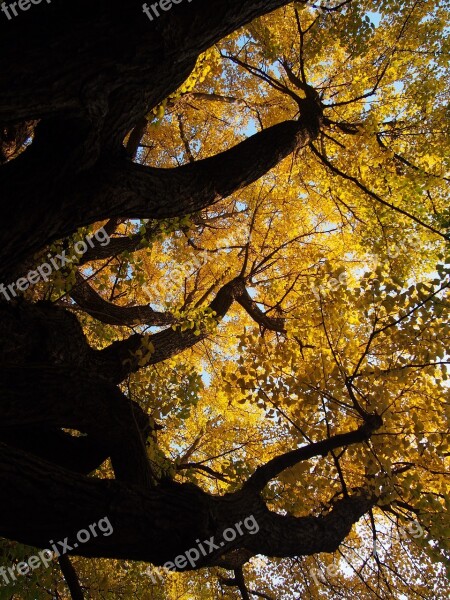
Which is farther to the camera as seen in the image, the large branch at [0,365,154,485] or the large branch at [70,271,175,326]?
the large branch at [70,271,175,326]

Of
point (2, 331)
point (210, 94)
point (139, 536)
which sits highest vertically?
point (210, 94)

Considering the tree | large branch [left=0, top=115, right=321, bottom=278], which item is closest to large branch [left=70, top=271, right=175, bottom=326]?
the tree

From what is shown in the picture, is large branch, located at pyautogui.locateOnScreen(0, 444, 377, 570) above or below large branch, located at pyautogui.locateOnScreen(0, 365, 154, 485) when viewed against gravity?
below

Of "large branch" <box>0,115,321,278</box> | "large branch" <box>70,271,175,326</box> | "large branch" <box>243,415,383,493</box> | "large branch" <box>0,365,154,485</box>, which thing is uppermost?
"large branch" <box>70,271,175,326</box>

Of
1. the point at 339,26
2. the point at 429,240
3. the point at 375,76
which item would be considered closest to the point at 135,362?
the point at 339,26

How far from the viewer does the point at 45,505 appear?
7.70ft

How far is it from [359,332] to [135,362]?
3.83 metres

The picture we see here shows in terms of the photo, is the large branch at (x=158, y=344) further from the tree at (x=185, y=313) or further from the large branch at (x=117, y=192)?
the large branch at (x=117, y=192)

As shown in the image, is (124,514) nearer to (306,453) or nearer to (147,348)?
(306,453)

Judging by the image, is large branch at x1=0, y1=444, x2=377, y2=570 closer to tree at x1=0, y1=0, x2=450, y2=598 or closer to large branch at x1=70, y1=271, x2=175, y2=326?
tree at x1=0, y1=0, x2=450, y2=598

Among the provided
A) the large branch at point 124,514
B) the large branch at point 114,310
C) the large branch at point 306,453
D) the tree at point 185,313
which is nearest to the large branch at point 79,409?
the tree at point 185,313

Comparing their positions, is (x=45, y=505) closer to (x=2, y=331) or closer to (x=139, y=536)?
(x=139, y=536)

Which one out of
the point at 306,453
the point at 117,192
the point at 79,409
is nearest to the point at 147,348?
the point at 79,409

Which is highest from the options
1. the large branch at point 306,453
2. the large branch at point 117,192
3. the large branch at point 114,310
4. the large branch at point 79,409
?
the large branch at point 114,310
